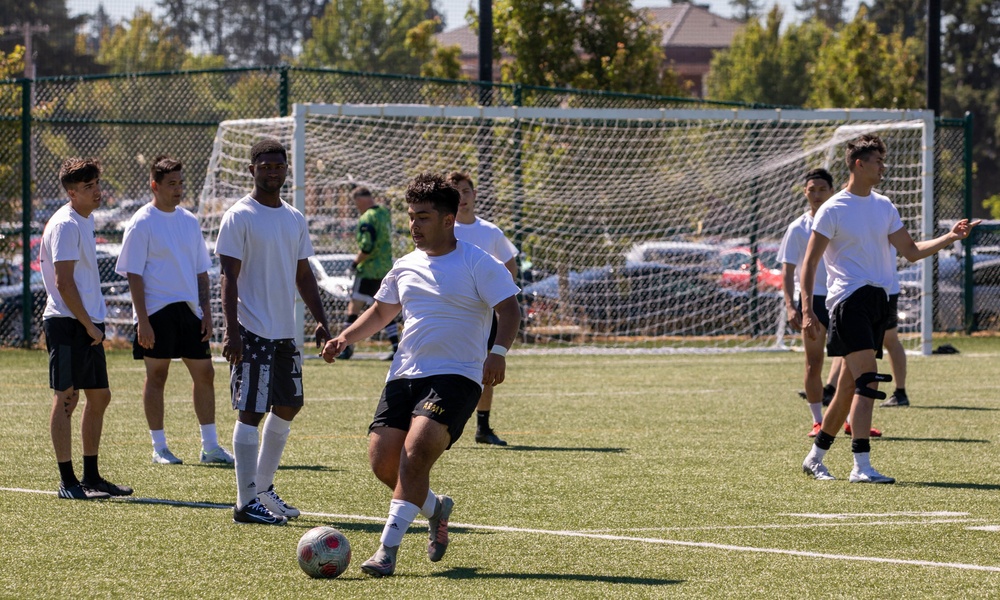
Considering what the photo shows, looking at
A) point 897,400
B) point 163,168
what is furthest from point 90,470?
point 897,400

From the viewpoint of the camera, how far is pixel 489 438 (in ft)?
33.4

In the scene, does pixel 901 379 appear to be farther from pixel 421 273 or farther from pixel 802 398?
pixel 421 273

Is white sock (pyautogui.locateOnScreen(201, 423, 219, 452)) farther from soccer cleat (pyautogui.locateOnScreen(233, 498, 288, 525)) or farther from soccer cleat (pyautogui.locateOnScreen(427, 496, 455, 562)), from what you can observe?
soccer cleat (pyautogui.locateOnScreen(427, 496, 455, 562))

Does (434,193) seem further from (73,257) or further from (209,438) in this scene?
(209,438)

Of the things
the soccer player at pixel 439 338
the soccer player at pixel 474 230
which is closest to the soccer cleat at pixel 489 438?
the soccer player at pixel 474 230

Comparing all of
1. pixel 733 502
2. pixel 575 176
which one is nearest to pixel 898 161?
pixel 575 176

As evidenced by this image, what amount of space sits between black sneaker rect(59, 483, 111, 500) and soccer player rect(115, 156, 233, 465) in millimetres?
1293

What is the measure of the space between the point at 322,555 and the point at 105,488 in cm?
257

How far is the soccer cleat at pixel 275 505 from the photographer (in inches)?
278

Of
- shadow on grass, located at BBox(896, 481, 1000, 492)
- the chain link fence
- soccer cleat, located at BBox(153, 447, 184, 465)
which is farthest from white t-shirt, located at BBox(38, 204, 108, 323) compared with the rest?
the chain link fence

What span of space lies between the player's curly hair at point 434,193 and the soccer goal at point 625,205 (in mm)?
12523

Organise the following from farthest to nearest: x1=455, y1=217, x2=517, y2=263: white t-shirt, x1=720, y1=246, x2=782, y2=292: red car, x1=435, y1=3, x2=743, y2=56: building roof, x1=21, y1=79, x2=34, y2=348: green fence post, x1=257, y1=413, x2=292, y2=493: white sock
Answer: x1=435, y1=3, x2=743, y2=56: building roof < x1=720, y1=246, x2=782, y2=292: red car < x1=21, y1=79, x2=34, y2=348: green fence post < x1=455, y1=217, x2=517, y2=263: white t-shirt < x1=257, y1=413, x2=292, y2=493: white sock

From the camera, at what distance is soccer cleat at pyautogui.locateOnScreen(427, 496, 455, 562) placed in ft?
19.7

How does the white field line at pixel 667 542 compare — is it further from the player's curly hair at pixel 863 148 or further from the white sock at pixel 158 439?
the player's curly hair at pixel 863 148
